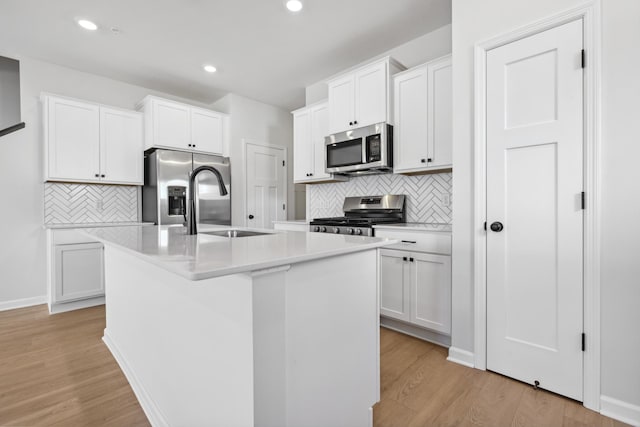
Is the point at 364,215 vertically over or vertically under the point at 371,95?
under

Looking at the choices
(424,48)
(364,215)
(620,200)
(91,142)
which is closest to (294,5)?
(424,48)

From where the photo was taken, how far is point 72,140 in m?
3.39

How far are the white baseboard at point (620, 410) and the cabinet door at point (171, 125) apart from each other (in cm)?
449

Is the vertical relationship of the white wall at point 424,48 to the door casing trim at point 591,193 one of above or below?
above

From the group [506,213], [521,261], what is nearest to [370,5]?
[506,213]

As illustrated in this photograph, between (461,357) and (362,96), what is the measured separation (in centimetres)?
249

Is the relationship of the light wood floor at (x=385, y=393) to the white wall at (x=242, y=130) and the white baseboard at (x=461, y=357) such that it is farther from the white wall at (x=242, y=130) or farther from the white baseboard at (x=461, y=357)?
the white wall at (x=242, y=130)

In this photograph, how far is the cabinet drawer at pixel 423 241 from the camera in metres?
2.30

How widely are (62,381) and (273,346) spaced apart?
6.09 feet

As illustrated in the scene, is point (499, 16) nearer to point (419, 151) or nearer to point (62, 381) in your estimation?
point (419, 151)

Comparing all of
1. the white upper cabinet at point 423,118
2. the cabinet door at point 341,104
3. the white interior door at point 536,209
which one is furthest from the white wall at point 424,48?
the white interior door at point 536,209

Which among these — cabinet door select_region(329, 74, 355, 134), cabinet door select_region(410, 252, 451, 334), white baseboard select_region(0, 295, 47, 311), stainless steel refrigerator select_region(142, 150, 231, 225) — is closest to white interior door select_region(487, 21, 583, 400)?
cabinet door select_region(410, 252, 451, 334)

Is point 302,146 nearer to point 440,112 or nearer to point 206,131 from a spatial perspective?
point 206,131

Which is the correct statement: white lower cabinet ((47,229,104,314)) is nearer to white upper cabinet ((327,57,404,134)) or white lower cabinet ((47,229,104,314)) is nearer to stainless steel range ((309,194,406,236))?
stainless steel range ((309,194,406,236))
